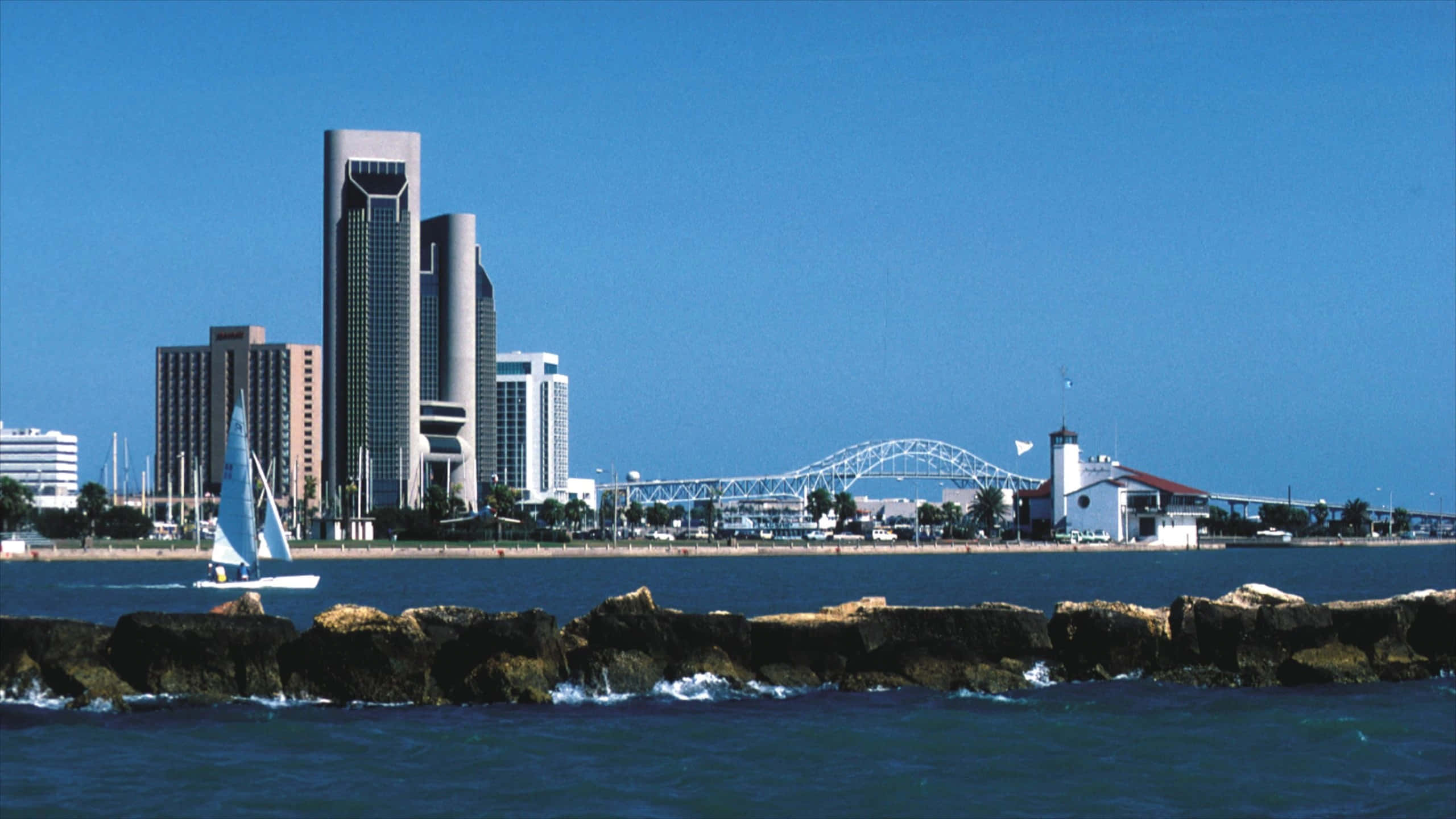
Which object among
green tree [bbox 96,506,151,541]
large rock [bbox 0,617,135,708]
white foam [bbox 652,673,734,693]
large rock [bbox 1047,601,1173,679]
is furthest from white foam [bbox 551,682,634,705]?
green tree [bbox 96,506,151,541]

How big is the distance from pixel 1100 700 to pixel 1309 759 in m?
6.23

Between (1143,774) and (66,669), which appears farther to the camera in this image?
(66,669)

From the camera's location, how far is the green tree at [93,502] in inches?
7387

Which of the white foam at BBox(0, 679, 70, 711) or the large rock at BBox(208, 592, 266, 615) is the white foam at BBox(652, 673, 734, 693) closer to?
the large rock at BBox(208, 592, 266, 615)

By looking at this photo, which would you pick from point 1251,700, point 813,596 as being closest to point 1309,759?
point 1251,700

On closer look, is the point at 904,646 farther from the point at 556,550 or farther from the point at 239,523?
the point at 556,550

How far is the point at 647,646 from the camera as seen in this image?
3078cm

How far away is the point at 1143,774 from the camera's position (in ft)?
73.5

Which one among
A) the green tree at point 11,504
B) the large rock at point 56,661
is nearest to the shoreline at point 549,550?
the green tree at point 11,504

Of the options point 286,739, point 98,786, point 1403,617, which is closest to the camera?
point 98,786

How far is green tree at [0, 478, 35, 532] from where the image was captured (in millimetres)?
170125

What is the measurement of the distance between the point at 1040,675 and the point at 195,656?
15.6 metres

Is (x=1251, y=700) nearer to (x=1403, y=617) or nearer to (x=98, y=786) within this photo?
(x=1403, y=617)

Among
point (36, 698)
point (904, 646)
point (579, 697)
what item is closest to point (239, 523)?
point (36, 698)
